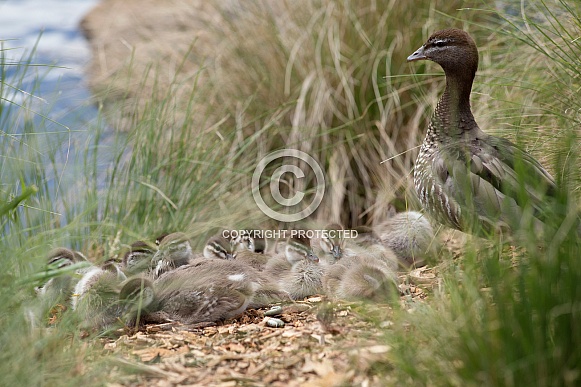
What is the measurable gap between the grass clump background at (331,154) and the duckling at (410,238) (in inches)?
11.3

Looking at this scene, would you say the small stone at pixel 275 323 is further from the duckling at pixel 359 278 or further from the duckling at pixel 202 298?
the duckling at pixel 359 278

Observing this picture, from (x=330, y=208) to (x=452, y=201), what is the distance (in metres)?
2.98

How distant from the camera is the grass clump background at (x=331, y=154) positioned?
2.80 m

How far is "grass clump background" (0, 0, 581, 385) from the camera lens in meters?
2.80

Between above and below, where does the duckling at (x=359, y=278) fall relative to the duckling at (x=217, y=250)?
below

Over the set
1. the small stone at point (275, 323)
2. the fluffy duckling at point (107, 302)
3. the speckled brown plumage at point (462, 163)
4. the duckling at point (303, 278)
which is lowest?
the small stone at point (275, 323)

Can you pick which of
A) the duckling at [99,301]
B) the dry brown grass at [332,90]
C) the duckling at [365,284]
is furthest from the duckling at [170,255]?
the dry brown grass at [332,90]

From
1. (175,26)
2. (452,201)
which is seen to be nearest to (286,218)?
(452,201)

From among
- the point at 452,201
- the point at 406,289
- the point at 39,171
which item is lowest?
the point at 406,289

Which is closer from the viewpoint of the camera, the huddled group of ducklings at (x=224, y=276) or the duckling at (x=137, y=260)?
the huddled group of ducklings at (x=224, y=276)

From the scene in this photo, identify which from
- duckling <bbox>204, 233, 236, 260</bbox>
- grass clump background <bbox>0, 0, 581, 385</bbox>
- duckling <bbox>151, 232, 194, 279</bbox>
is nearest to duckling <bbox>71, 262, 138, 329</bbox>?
grass clump background <bbox>0, 0, 581, 385</bbox>

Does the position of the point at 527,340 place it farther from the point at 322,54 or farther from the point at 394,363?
the point at 322,54

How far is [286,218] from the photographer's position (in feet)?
22.8

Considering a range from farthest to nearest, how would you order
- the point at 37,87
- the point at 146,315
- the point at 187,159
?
the point at 187,159 < the point at 37,87 < the point at 146,315
